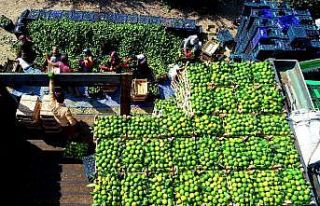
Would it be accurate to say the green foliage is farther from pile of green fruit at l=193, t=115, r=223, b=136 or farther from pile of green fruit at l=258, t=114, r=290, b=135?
pile of green fruit at l=258, t=114, r=290, b=135

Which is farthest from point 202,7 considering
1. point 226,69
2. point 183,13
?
point 226,69

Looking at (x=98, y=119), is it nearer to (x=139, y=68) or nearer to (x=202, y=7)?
(x=139, y=68)

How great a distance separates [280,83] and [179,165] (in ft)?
17.2

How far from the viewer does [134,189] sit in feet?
40.2

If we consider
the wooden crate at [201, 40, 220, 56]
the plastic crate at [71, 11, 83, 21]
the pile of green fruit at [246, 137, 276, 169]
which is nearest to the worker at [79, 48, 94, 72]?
the plastic crate at [71, 11, 83, 21]

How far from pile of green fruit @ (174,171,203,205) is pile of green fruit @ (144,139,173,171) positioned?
0.51 meters

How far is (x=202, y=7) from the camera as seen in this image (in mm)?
23781

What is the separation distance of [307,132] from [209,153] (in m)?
3.57

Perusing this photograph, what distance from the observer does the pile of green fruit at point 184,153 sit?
12.8m

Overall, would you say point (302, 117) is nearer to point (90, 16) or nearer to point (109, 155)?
point (109, 155)

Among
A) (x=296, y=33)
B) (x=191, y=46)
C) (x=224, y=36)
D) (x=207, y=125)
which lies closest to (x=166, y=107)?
(x=207, y=125)

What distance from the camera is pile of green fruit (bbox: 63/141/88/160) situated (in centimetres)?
1598

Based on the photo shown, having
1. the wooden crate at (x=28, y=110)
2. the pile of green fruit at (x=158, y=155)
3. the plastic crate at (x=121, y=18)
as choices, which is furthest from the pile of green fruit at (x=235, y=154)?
the plastic crate at (x=121, y=18)

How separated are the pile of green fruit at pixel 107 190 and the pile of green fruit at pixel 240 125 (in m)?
4.06
